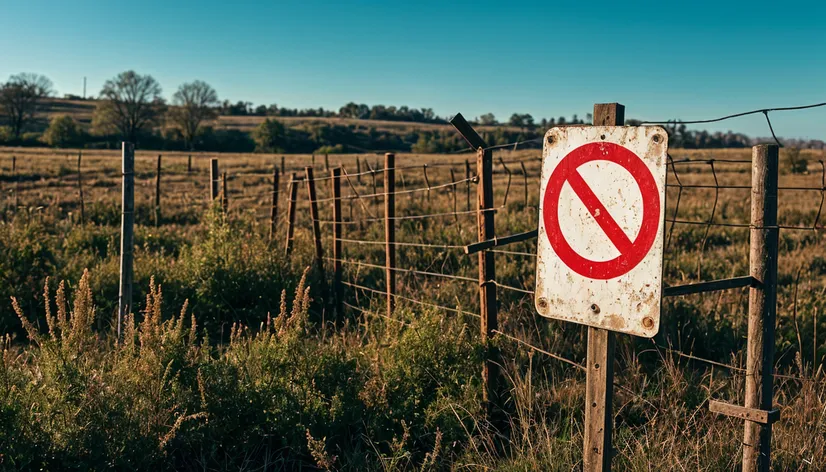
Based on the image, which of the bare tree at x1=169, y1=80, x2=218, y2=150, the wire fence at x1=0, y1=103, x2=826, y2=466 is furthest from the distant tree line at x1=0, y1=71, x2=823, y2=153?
the wire fence at x1=0, y1=103, x2=826, y2=466

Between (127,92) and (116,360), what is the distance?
8892 cm

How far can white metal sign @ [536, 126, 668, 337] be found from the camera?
2387 mm

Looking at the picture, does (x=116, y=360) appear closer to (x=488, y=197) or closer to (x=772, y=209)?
(x=488, y=197)

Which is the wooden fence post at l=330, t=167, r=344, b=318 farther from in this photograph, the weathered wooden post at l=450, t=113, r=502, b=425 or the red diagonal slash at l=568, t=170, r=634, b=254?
the red diagonal slash at l=568, t=170, r=634, b=254

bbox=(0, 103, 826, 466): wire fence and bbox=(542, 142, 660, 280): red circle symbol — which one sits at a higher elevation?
bbox=(542, 142, 660, 280): red circle symbol

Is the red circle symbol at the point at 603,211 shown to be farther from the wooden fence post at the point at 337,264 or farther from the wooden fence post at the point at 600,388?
the wooden fence post at the point at 337,264

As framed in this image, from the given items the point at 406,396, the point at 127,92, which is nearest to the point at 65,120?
the point at 127,92

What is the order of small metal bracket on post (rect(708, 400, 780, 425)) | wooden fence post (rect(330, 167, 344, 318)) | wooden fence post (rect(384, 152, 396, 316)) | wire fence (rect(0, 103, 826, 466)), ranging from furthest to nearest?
wooden fence post (rect(330, 167, 344, 318)) → wooden fence post (rect(384, 152, 396, 316)) → wire fence (rect(0, 103, 826, 466)) → small metal bracket on post (rect(708, 400, 780, 425))

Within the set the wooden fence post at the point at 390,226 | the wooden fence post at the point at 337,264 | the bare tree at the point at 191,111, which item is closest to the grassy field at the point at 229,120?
the bare tree at the point at 191,111

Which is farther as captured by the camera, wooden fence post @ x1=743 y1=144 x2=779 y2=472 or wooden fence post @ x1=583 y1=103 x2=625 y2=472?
wooden fence post @ x1=743 y1=144 x2=779 y2=472

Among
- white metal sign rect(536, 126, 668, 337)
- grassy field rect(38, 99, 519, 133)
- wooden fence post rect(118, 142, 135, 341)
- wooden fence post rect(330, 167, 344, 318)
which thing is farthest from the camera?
grassy field rect(38, 99, 519, 133)

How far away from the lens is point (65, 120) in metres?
67.7

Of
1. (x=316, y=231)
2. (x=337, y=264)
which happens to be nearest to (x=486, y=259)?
(x=337, y=264)

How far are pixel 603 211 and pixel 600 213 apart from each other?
0.01m
